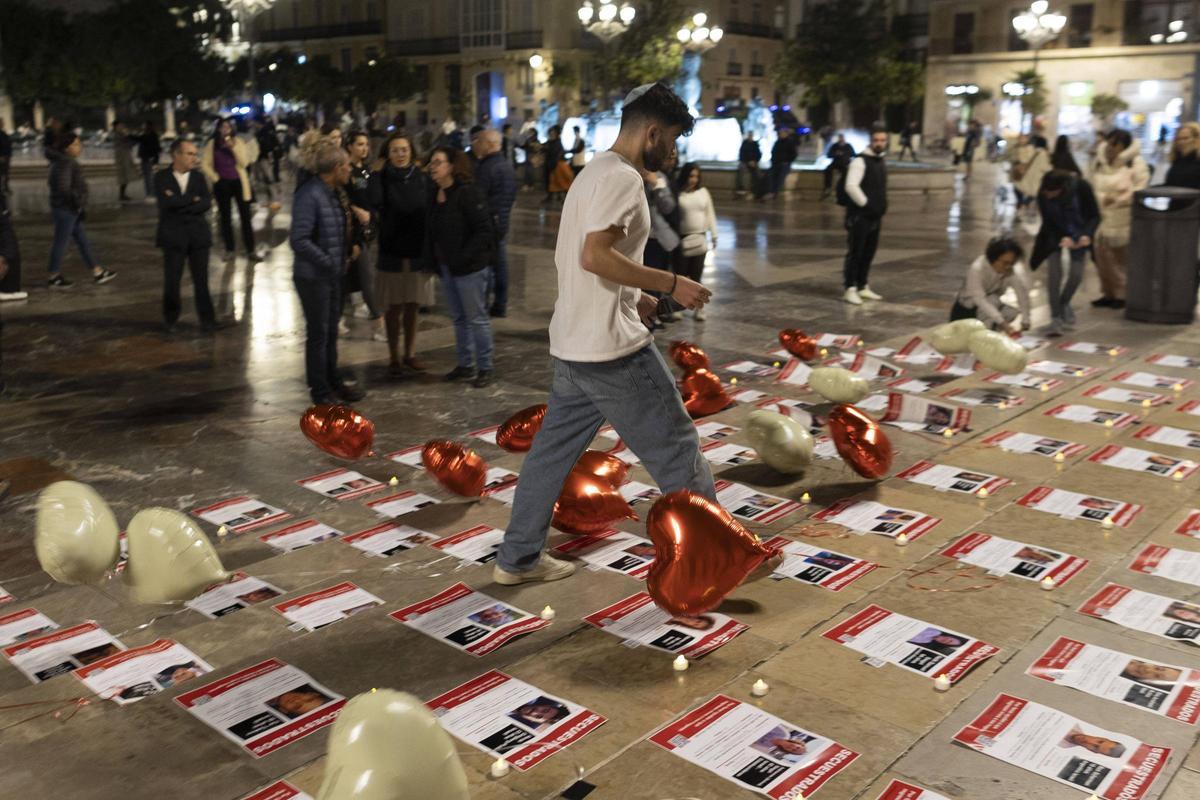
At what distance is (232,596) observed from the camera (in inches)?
173

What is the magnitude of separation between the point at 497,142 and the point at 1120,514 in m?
6.00

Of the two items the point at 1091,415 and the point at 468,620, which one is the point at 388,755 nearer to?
the point at 468,620

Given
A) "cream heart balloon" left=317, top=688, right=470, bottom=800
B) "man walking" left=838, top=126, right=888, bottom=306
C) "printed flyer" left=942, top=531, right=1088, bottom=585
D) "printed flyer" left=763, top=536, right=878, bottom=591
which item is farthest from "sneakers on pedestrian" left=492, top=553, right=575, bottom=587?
"man walking" left=838, top=126, right=888, bottom=306

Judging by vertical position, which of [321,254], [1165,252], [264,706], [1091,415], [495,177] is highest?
[495,177]

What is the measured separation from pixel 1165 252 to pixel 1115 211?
37.5 inches

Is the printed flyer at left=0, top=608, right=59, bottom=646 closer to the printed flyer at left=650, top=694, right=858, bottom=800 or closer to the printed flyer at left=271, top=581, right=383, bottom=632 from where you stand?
the printed flyer at left=271, top=581, right=383, bottom=632

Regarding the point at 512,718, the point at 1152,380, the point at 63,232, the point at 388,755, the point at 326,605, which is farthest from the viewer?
the point at 63,232

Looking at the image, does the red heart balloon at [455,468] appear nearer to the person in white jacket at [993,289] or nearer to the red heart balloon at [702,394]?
the red heart balloon at [702,394]

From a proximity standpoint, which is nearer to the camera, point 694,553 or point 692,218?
point 694,553

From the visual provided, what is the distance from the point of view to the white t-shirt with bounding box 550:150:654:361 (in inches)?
148

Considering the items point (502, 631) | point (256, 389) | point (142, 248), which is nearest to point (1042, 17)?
point (142, 248)

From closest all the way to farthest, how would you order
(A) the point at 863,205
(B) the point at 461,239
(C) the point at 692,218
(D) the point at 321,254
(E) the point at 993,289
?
(D) the point at 321,254 < (B) the point at 461,239 < (E) the point at 993,289 < (C) the point at 692,218 < (A) the point at 863,205

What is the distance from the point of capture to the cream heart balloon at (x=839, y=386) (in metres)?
7.05

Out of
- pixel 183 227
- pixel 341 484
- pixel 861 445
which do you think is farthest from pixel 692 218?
pixel 341 484
